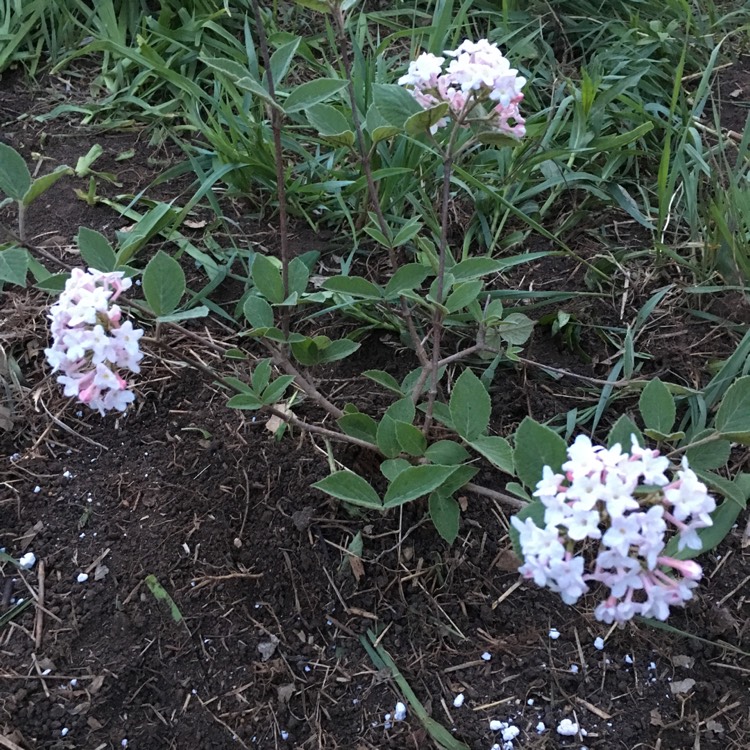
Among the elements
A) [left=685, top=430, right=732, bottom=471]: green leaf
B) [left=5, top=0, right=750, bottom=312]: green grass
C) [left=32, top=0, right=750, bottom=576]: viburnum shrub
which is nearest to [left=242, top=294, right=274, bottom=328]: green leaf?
[left=32, top=0, right=750, bottom=576]: viburnum shrub

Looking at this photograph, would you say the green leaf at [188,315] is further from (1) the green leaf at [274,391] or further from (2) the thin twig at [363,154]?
(2) the thin twig at [363,154]

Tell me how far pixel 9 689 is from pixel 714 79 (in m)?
2.62

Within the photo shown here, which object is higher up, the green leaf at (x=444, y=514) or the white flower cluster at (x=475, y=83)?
the white flower cluster at (x=475, y=83)

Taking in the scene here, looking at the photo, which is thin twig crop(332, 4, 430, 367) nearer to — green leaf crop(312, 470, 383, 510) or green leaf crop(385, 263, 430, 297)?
green leaf crop(385, 263, 430, 297)

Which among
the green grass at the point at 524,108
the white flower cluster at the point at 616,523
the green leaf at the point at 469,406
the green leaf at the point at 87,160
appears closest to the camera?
the white flower cluster at the point at 616,523

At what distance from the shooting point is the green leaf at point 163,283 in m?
1.31

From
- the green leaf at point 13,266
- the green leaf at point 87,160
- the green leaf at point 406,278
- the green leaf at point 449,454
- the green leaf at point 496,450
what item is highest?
the green leaf at point 13,266

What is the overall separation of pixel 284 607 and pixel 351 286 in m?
0.66

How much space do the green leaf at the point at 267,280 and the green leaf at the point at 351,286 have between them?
10cm

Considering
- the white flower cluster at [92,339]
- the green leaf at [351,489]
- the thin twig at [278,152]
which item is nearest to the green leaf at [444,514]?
the green leaf at [351,489]

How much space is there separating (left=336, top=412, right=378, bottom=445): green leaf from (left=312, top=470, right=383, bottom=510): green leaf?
6.2 inches

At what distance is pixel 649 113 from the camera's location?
7.45 ft

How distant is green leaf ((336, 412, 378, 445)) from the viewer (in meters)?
1.45

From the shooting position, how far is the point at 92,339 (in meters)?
1.10
